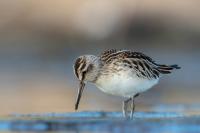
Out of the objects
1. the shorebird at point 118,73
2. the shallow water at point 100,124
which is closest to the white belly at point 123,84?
the shorebird at point 118,73

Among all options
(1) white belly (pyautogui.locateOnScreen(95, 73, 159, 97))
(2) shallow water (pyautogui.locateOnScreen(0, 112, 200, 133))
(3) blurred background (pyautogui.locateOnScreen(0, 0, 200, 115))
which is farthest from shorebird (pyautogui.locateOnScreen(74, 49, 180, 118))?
(3) blurred background (pyautogui.locateOnScreen(0, 0, 200, 115))

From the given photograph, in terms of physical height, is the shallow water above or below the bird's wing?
below

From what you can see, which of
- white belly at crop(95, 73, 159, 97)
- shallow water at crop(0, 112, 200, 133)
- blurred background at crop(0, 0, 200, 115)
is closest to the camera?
shallow water at crop(0, 112, 200, 133)

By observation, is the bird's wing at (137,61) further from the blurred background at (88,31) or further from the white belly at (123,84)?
the blurred background at (88,31)

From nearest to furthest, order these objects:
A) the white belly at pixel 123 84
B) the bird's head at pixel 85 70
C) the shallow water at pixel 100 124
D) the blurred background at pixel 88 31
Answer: the shallow water at pixel 100 124
the white belly at pixel 123 84
the bird's head at pixel 85 70
the blurred background at pixel 88 31

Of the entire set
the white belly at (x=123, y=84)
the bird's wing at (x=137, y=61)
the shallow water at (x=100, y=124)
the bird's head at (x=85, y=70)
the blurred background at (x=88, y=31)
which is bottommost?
the shallow water at (x=100, y=124)

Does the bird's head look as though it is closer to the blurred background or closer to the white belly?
the white belly

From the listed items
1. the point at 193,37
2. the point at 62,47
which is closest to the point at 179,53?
the point at 193,37

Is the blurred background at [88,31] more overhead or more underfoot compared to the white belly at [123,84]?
more overhead

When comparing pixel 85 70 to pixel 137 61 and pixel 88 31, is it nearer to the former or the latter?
pixel 137 61
